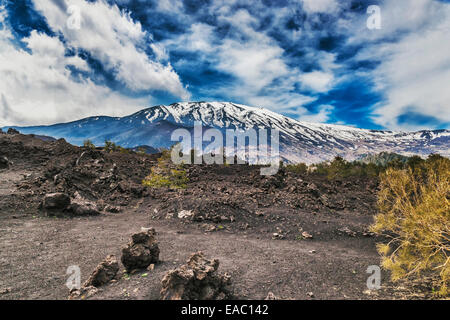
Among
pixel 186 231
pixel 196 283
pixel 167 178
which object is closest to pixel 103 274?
pixel 196 283

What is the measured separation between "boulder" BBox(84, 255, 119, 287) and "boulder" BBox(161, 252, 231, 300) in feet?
5.19

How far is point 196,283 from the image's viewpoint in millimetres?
3656

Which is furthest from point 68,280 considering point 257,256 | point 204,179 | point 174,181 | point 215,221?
point 204,179

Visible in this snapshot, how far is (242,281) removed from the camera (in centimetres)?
458

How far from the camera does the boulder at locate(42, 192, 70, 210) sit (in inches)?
395

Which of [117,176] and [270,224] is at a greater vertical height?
[117,176]

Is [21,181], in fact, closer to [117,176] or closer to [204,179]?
[117,176]

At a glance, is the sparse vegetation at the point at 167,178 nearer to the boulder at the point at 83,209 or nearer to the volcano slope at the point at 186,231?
the volcano slope at the point at 186,231

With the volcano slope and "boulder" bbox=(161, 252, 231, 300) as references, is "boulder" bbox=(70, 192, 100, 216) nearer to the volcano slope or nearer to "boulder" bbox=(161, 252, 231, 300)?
the volcano slope

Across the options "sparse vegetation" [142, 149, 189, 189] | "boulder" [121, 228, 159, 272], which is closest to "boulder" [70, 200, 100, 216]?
"sparse vegetation" [142, 149, 189, 189]

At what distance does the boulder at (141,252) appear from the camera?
486 centimetres
